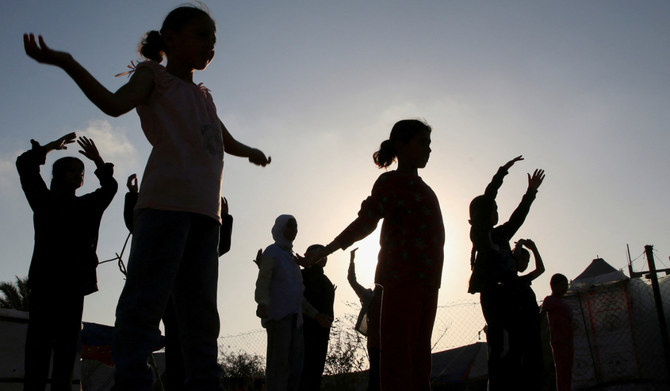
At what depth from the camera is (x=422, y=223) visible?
3213 millimetres

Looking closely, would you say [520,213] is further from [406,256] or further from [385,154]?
[406,256]

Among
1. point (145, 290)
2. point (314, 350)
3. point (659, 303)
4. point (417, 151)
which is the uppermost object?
point (417, 151)

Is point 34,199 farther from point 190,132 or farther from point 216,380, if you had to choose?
point 216,380

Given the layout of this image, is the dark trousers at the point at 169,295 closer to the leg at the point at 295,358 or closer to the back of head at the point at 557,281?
the leg at the point at 295,358

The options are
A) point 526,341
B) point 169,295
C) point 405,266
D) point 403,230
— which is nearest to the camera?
point 169,295

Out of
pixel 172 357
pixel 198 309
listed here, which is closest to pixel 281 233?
pixel 172 357

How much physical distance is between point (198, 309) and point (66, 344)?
2.04m

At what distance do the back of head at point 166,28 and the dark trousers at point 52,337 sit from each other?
2.02 metres

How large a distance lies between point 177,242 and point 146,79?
707mm

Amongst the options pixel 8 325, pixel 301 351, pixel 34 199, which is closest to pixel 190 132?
pixel 34 199

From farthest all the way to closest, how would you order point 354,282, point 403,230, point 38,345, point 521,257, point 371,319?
point 354,282 < point 371,319 < point 521,257 < point 38,345 < point 403,230

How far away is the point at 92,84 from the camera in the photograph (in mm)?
2068

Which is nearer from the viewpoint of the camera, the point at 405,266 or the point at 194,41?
the point at 194,41

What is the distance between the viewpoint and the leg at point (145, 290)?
1.99m
